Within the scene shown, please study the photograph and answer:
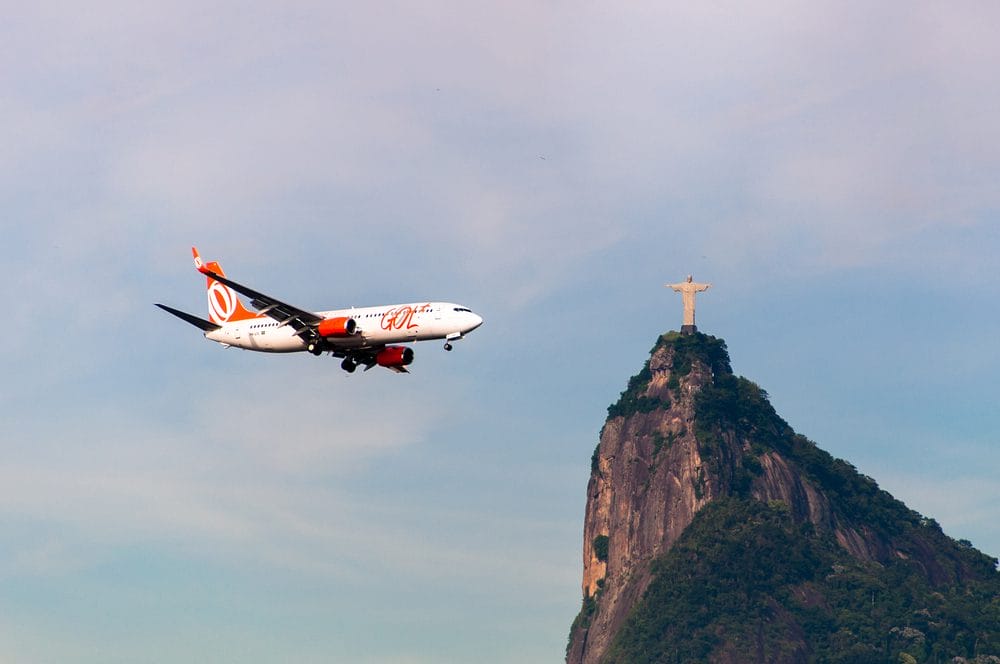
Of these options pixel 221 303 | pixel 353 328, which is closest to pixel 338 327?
pixel 353 328

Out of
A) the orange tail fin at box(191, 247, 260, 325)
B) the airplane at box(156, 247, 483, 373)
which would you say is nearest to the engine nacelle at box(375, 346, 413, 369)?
the airplane at box(156, 247, 483, 373)

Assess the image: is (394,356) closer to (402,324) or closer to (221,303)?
(402,324)

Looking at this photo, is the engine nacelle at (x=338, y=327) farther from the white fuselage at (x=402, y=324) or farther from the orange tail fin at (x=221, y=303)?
the orange tail fin at (x=221, y=303)

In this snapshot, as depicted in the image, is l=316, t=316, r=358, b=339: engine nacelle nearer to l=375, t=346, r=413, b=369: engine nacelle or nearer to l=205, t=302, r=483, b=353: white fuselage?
l=205, t=302, r=483, b=353: white fuselage

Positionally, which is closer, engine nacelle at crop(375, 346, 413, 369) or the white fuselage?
the white fuselage

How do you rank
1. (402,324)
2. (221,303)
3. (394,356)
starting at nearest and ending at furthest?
(402,324) < (394,356) < (221,303)

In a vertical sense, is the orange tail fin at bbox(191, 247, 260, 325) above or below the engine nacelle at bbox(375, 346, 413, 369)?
above

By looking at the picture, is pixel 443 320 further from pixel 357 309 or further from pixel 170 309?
pixel 170 309
